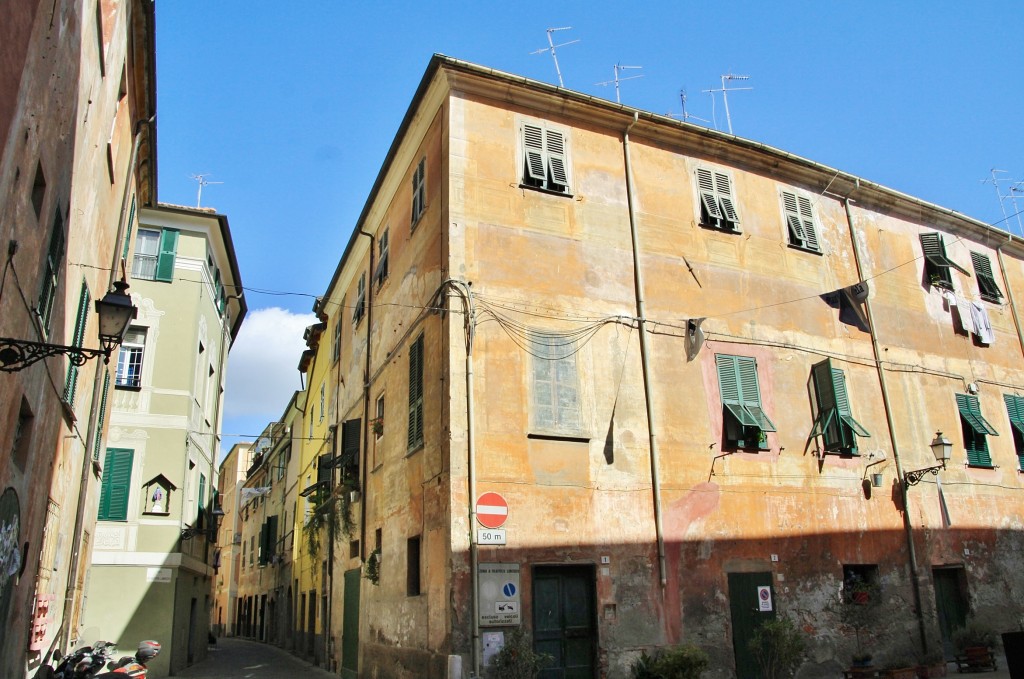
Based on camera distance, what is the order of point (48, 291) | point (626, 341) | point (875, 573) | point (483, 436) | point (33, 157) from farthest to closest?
1. point (875, 573)
2. point (626, 341)
3. point (483, 436)
4. point (48, 291)
5. point (33, 157)

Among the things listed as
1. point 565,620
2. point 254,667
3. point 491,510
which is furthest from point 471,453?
point 254,667

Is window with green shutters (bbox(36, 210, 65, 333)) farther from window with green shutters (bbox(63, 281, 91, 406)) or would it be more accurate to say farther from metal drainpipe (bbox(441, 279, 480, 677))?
metal drainpipe (bbox(441, 279, 480, 677))

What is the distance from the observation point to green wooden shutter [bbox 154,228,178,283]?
20.9 m

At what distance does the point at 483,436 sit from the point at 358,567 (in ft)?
23.0

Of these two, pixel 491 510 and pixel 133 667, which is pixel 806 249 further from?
pixel 133 667

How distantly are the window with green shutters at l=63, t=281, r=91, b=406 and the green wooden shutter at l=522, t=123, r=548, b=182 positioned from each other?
23.7 feet

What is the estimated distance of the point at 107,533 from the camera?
1839 centimetres

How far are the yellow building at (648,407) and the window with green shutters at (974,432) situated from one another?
2.8 inches

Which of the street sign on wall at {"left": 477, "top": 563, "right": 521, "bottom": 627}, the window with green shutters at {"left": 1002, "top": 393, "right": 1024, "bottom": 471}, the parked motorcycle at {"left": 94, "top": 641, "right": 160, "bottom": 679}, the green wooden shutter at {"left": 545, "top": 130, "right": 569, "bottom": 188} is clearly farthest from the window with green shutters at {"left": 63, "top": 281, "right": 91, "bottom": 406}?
the window with green shutters at {"left": 1002, "top": 393, "right": 1024, "bottom": 471}

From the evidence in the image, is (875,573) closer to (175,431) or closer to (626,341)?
(626,341)

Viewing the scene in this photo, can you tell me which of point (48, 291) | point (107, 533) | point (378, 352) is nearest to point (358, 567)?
point (378, 352)

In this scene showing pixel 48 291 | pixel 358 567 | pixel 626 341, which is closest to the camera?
pixel 48 291

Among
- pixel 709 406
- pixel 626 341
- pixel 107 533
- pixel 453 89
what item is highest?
pixel 453 89

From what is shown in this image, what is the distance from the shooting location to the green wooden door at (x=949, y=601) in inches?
565
